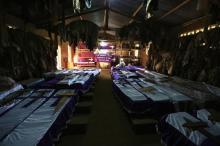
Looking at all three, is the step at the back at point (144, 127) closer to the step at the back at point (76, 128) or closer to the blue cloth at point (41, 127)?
the step at the back at point (76, 128)

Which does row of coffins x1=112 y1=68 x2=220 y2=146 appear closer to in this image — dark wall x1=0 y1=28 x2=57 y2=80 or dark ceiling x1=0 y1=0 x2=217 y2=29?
dark ceiling x1=0 y1=0 x2=217 y2=29

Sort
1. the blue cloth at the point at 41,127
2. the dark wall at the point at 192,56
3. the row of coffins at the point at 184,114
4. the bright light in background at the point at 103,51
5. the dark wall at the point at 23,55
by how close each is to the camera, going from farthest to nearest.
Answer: the bright light in background at the point at 103,51
the dark wall at the point at 192,56
the dark wall at the point at 23,55
the row of coffins at the point at 184,114
the blue cloth at the point at 41,127

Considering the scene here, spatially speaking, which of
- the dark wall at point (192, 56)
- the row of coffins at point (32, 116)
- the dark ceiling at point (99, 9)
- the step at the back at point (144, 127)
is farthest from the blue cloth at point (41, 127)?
the dark wall at point (192, 56)

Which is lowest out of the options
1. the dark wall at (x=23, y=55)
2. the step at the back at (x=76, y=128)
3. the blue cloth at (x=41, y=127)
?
the step at the back at (x=76, y=128)

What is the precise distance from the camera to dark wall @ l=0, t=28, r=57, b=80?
3978 millimetres

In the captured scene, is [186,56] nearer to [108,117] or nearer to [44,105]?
[108,117]

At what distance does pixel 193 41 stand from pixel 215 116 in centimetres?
348

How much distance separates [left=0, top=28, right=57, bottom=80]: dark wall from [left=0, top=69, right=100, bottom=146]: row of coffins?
2.30 ft

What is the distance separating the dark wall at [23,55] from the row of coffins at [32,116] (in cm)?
70

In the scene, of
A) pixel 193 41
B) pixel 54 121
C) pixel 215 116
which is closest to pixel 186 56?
pixel 193 41

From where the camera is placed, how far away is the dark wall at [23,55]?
13.0 ft

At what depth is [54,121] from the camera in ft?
7.13

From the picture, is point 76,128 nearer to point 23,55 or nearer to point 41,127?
point 41,127

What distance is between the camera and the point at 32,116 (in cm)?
232
